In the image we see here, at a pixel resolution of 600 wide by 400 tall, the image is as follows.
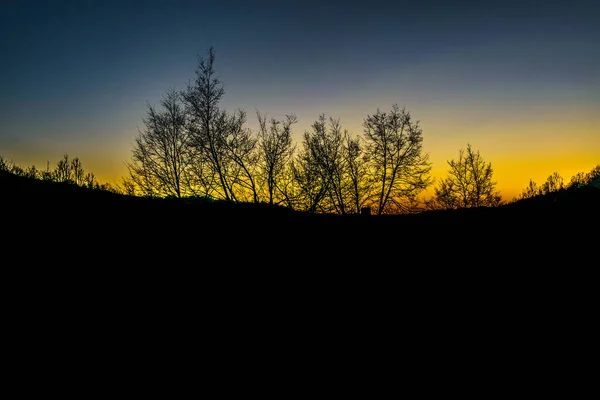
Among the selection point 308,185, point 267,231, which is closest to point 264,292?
point 267,231

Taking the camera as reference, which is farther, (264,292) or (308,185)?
(308,185)

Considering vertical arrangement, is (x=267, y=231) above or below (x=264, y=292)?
above

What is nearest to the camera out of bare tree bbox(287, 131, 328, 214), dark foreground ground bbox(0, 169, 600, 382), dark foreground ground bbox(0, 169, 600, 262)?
dark foreground ground bbox(0, 169, 600, 382)

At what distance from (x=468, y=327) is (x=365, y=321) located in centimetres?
143

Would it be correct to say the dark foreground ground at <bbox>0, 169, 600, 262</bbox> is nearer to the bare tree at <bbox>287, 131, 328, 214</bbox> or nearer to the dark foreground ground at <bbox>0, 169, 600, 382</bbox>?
Result: the dark foreground ground at <bbox>0, 169, 600, 382</bbox>

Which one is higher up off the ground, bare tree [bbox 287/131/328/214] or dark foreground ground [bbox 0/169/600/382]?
bare tree [bbox 287/131/328/214]

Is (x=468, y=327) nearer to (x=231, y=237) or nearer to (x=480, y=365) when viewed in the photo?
(x=480, y=365)

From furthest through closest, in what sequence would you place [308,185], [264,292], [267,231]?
[308,185] → [267,231] → [264,292]

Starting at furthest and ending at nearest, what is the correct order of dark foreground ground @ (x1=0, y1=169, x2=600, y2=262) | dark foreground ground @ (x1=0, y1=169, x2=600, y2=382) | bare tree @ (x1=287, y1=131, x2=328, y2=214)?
bare tree @ (x1=287, y1=131, x2=328, y2=214), dark foreground ground @ (x1=0, y1=169, x2=600, y2=262), dark foreground ground @ (x1=0, y1=169, x2=600, y2=382)

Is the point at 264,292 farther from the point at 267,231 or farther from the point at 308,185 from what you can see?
the point at 308,185

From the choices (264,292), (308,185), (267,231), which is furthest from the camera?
(308,185)

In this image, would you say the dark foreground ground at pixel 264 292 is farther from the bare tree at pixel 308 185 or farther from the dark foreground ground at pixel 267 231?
the bare tree at pixel 308 185

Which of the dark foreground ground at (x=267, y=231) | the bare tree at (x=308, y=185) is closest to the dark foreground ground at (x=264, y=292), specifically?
the dark foreground ground at (x=267, y=231)

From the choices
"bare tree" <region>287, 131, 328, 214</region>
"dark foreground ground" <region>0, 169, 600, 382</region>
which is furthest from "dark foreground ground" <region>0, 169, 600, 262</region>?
"bare tree" <region>287, 131, 328, 214</region>
